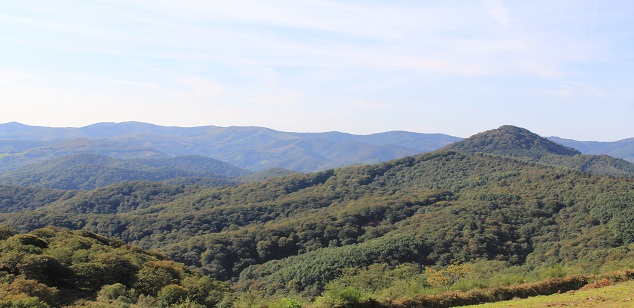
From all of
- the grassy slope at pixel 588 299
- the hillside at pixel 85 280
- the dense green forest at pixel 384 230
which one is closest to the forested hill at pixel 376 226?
the dense green forest at pixel 384 230

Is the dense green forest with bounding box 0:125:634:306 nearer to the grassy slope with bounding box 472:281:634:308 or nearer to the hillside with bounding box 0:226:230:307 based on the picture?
the grassy slope with bounding box 472:281:634:308

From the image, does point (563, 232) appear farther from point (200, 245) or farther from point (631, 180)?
point (200, 245)

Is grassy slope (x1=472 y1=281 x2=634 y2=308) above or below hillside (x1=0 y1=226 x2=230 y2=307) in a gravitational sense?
above

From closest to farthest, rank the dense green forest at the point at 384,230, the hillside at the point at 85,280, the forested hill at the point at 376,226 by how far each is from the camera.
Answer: the hillside at the point at 85,280
the dense green forest at the point at 384,230
the forested hill at the point at 376,226

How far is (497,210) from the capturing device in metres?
115

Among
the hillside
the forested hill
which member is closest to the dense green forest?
the forested hill

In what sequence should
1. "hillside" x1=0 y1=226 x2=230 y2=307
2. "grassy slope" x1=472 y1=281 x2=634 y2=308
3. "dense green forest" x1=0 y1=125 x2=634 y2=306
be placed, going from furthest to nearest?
"dense green forest" x1=0 y1=125 x2=634 y2=306 < "hillside" x1=0 y1=226 x2=230 y2=307 < "grassy slope" x1=472 y1=281 x2=634 y2=308

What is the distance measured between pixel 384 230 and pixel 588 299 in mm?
89815

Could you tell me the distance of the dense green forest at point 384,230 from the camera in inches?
2921

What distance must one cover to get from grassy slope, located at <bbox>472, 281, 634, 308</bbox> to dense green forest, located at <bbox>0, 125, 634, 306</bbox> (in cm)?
538

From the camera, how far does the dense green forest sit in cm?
7419

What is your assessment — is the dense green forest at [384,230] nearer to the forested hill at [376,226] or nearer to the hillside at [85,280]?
the forested hill at [376,226]

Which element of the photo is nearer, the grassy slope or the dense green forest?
the grassy slope

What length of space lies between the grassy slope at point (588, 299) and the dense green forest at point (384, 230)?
538cm
